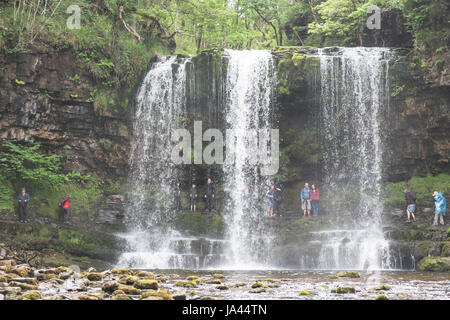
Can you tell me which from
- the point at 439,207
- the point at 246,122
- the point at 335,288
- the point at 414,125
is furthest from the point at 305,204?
the point at 335,288

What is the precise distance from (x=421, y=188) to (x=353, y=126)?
13.7 ft

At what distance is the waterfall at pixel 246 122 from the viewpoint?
21281mm

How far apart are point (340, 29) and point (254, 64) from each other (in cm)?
688

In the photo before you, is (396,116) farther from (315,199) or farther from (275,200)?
(275,200)

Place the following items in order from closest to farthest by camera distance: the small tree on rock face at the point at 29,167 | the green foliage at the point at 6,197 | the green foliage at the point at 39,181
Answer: the green foliage at the point at 6,197, the green foliage at the point at 39,181, the small tree on rock face at the point at 29,167

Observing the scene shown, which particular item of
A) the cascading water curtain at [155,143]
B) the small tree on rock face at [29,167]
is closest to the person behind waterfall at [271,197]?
the cascading water curtain at [155,143]

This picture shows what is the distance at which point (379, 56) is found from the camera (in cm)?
2181

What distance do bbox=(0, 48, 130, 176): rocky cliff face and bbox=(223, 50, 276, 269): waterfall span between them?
522 cm

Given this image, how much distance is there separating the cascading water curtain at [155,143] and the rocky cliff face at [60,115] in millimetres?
776

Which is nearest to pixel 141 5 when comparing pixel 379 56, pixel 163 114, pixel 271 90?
pixel 163 114

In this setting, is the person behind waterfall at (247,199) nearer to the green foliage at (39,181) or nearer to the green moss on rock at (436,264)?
the green foliage at (39,181)

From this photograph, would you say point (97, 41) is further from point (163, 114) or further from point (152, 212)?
point (152, 212)

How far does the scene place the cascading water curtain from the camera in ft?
70.1

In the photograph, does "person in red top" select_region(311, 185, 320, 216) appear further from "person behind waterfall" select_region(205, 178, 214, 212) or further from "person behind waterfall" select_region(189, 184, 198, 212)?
"person behind waterfall" select_region(189, 184, 198, 212)
